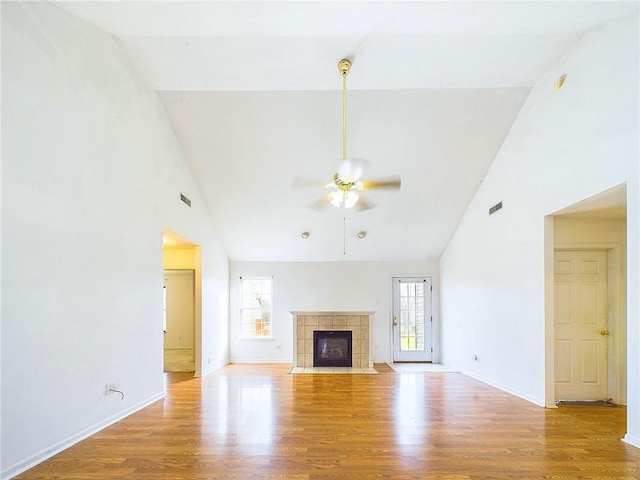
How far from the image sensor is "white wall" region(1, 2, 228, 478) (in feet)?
8.61

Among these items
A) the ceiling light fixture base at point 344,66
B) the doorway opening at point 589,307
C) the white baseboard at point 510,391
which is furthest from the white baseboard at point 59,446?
the doorway opening at point 589,307

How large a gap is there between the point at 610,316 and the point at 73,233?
6045 millimetres

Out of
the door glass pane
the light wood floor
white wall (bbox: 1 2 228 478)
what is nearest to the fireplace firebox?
the door glass pane

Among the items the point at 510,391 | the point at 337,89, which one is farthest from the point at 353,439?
the point at 337,89

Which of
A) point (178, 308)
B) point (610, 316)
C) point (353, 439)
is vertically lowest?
point (353, 439)

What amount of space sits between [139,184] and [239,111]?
160cm

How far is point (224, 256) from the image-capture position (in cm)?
761

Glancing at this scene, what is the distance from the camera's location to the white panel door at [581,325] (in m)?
4.63

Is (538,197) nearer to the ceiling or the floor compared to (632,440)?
nearer to the ceiling

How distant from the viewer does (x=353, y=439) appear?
333 cm

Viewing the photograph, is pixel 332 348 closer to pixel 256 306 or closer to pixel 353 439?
pixel 256 306

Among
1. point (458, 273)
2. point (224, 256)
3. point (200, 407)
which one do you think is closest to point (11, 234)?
point (200, 407)

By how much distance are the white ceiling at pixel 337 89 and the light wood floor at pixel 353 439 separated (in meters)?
3.07

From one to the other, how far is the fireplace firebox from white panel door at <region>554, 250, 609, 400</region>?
3736 mm
